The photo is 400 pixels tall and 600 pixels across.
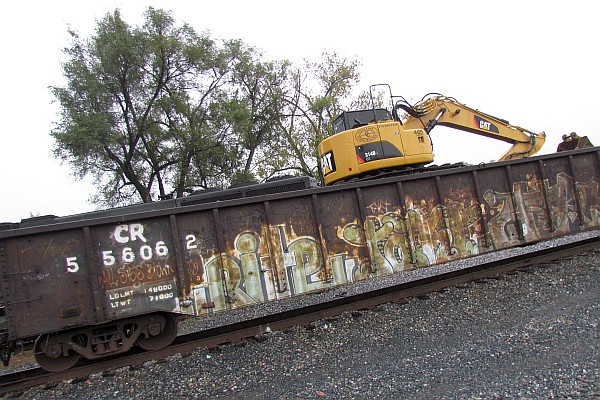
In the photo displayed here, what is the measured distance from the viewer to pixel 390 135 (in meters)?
8.14

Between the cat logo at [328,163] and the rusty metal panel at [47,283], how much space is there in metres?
5.10

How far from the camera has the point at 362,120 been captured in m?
8.80

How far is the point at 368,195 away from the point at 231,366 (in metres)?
3.59

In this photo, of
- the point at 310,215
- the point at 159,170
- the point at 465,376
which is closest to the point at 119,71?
the point at 159,170

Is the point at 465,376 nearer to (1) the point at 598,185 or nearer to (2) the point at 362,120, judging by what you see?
(2) the point at 362,120

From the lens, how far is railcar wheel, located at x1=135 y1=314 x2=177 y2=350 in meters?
5.91

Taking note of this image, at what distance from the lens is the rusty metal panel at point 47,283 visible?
17.4 feet

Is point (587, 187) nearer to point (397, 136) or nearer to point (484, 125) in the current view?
point (484, 125)

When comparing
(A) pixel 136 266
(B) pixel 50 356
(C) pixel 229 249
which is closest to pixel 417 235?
(C) pixel 229 249

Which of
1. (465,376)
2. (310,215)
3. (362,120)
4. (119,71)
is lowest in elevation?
(465,376)

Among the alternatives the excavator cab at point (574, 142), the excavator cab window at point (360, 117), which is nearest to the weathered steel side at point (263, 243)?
the excavator cab window at point (360, 117)

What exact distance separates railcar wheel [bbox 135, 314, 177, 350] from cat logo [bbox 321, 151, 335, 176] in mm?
4589

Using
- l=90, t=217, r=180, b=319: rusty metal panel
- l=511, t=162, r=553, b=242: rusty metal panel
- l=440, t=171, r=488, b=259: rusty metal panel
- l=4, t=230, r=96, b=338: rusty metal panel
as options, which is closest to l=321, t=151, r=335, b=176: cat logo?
l=440, t=171, r=488, b=259: rusty metal panel

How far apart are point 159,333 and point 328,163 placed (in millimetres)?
4947
